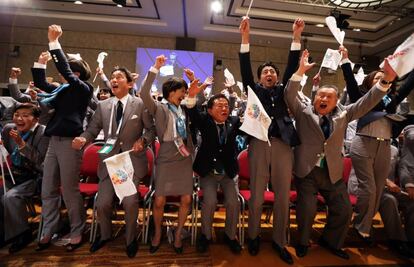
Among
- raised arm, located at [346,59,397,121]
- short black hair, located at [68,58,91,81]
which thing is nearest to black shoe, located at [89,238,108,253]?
short black hair, located at [68,58,91,81]

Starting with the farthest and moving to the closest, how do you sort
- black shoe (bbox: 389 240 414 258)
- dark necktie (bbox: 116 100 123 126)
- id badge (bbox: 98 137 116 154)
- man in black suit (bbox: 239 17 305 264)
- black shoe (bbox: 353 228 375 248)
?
black shoe (bbox: 353 228 375 248) < black shoe (bbox: 389 240 414 258) < dark necktie (bbox: 116 100 123 126) < man in black suit (bbox: 239 17 305 264) < id badge (bbox: 98 137 116 154)

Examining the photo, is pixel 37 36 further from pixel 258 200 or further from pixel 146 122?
pixel 258 200

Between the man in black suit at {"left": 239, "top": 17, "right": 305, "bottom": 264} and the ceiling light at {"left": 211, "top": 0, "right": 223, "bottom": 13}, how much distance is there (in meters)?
4.48

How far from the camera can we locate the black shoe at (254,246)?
2.71 metres

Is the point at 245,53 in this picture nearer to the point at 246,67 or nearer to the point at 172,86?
the point at 246,67

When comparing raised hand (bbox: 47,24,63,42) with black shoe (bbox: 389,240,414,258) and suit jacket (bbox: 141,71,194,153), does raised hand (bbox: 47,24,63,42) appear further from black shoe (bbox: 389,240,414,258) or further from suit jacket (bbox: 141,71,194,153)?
black shoe (bbox: 389,240,414,258)

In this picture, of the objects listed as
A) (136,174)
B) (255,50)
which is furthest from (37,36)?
(136,174)

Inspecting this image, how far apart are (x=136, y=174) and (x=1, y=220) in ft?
4.24

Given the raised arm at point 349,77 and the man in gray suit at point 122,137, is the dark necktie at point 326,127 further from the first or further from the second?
the man in gray suit at point 122,137

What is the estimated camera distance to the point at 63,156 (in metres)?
2.62

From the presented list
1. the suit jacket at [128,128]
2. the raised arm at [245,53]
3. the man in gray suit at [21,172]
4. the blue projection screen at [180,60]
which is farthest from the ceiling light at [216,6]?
the man in gray suit at [21,172]

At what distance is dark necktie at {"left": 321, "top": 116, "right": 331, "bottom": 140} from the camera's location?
2775mm

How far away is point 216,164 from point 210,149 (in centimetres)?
16

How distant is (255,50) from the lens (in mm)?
9359
